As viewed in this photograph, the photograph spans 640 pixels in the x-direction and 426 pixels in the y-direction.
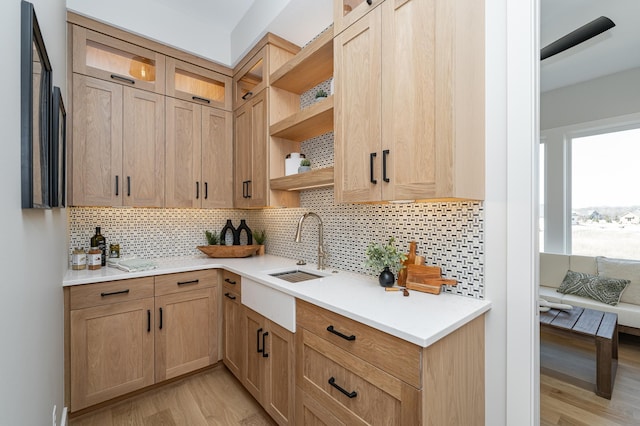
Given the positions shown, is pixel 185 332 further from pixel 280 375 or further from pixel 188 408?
pixel 280 375

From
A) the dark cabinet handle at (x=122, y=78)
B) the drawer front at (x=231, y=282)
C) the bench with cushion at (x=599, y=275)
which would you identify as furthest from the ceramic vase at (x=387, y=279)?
the bench with cushion at (x=599, y=275)

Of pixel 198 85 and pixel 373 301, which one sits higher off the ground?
pixel 198 85

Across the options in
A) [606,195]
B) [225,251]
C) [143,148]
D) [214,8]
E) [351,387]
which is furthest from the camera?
[606,195]

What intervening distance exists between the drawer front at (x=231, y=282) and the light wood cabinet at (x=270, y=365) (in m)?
0.17

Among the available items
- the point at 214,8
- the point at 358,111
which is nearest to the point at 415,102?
the point at 358,111

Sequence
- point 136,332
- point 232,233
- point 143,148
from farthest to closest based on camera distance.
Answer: point 232,233 → point 143,148 → point 136,332

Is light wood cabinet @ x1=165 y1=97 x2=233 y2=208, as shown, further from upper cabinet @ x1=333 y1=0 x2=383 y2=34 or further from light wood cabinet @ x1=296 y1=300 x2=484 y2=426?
light wood cabinet @ x1=296 y1=300 x2=484 y2=426

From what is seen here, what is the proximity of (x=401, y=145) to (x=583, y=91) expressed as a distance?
12.5ft

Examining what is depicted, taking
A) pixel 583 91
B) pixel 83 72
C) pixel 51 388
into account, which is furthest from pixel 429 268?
pixel 583 91

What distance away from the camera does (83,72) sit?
6.82 feet

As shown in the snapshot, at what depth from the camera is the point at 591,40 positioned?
2188 millimetres

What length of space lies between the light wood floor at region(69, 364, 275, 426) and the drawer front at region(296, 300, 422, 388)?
966 millimetres

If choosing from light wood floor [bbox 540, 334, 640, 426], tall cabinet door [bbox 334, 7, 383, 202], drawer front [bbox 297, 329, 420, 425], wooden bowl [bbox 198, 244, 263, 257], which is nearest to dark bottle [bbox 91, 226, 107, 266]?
wooden bowl [bbox 198, 244, 263, 257]

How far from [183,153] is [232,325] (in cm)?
157
